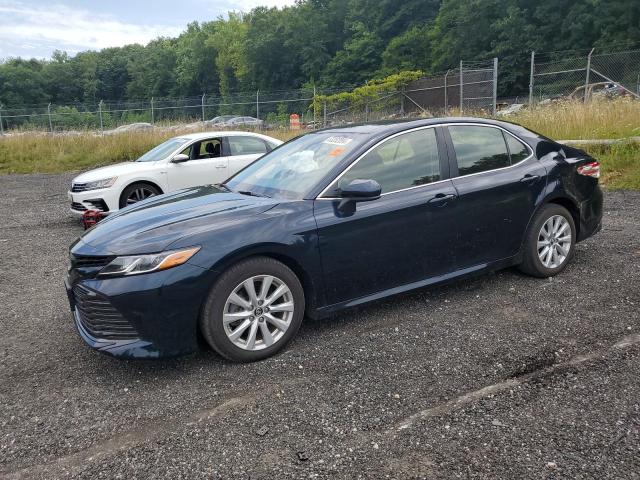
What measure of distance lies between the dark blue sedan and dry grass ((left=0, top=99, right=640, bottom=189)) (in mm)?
5490

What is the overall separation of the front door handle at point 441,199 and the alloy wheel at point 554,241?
111 cm

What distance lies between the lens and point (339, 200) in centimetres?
388

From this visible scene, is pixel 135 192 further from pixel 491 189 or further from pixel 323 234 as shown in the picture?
A: pixel 491 189

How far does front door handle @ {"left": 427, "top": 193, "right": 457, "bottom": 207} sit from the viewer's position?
4.22m

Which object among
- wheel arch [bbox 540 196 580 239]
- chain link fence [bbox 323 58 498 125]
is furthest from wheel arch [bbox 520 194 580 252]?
chain link fence [bbox 323 58 498 125]

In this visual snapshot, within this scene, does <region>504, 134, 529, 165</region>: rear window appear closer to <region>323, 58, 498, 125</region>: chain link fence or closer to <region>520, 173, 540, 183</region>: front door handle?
<region>520, 173, 540, 183</region>: front door handle

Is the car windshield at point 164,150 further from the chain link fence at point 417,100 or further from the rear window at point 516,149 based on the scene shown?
the chain link fence at point 417,100

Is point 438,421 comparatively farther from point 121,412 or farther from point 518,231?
point 518,231

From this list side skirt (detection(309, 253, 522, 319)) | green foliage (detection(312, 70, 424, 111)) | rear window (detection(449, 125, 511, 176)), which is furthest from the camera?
green foliage (detection(312, 70, 424, 111))

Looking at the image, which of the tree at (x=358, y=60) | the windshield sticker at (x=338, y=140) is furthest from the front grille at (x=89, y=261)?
the tree at (x=358, y=60)

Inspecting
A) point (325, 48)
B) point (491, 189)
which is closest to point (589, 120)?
point (491, 189)

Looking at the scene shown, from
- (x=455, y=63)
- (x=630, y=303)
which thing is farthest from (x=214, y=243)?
(x=455, y=63)

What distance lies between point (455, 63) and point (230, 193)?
193 ft

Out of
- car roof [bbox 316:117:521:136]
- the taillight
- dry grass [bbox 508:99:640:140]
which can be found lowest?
the taillight
